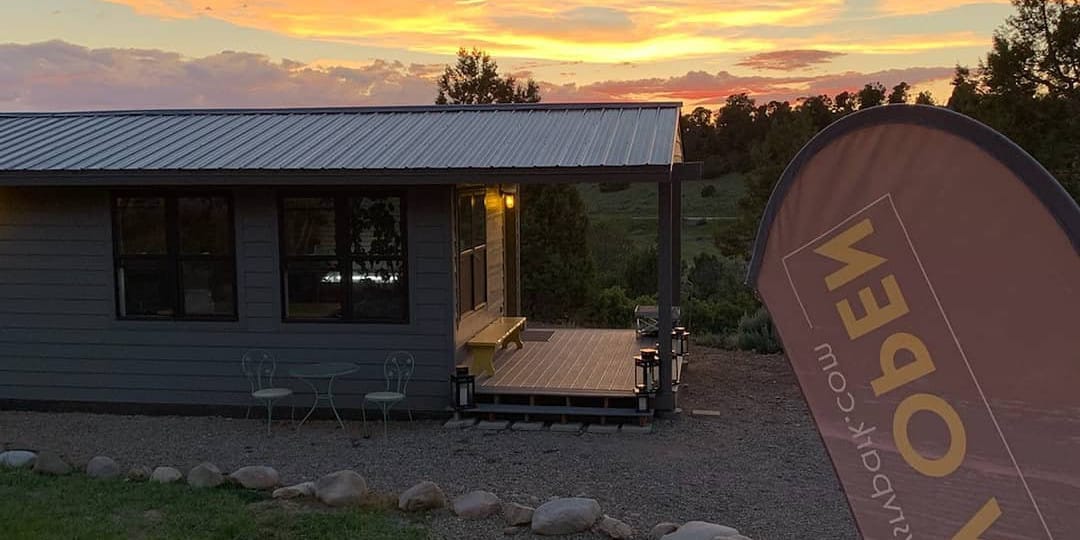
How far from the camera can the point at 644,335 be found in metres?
11.0

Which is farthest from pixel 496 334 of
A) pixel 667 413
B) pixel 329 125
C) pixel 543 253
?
pixel 543 253

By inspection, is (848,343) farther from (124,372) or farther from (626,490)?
(124,372)

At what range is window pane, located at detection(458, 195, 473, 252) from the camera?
8.89 meters

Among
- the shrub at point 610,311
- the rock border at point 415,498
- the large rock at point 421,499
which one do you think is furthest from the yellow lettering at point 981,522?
the shrub at point 610,311

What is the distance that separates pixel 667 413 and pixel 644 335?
2.81 m

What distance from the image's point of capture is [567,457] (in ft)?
23.0

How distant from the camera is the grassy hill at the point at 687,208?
28.0m

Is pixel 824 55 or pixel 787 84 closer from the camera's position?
pixel 824 55

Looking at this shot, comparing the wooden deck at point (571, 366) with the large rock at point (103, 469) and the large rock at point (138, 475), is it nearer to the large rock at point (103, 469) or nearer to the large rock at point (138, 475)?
the large rock at point (138, 475)

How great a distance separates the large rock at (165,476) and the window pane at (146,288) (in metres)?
2.92

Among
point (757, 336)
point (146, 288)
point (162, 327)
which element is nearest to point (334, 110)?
point (146, 288)

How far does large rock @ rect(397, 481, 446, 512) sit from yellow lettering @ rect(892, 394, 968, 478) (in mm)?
3724

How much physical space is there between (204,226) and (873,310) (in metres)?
7.57

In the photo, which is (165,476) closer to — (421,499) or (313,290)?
(421,499)
